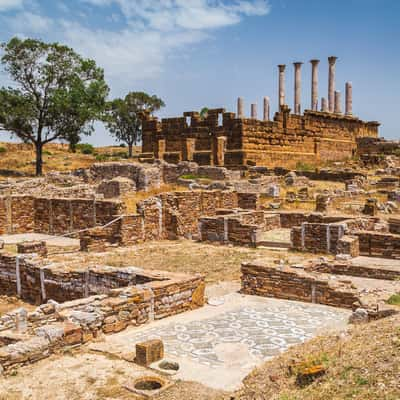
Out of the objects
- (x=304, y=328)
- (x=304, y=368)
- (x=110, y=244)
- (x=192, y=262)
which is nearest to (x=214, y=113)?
(x=110, y=244)

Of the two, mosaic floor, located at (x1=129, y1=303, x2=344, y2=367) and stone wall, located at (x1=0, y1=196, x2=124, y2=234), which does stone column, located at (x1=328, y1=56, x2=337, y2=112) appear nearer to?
stone wall, located at (x1=0, y1=196, x2=124, y2=234)

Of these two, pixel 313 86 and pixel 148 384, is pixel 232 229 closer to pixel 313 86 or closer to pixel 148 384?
pixel 148 384

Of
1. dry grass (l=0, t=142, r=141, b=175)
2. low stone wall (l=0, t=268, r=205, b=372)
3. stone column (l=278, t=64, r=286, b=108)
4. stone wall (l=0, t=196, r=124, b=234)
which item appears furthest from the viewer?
stone column (l=278, t=64, r=286, b=108)

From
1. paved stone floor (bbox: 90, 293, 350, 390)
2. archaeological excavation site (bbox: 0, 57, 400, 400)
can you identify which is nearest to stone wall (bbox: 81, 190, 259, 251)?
archaeological excavation site (bbox: 0, 57, 400, 400)

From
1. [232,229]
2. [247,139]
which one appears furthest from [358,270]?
[247,139]

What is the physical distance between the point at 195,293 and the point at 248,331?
166 centimetres

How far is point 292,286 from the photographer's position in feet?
32.9

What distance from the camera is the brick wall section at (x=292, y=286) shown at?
941cm

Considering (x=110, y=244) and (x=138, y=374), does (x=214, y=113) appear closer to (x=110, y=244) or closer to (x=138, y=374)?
(x=110, y=244)

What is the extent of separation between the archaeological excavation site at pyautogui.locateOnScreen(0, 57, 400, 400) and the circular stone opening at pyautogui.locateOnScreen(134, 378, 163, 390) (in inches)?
0.4

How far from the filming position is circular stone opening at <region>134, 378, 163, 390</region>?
5762 mm

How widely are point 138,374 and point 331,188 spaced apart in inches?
914

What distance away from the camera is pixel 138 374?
6039mm

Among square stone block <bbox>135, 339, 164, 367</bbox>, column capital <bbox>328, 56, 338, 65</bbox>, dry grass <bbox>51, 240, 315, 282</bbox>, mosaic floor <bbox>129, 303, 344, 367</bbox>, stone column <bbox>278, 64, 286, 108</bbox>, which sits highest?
column capital <bbox>328, 56, 338, 65</bbox>
